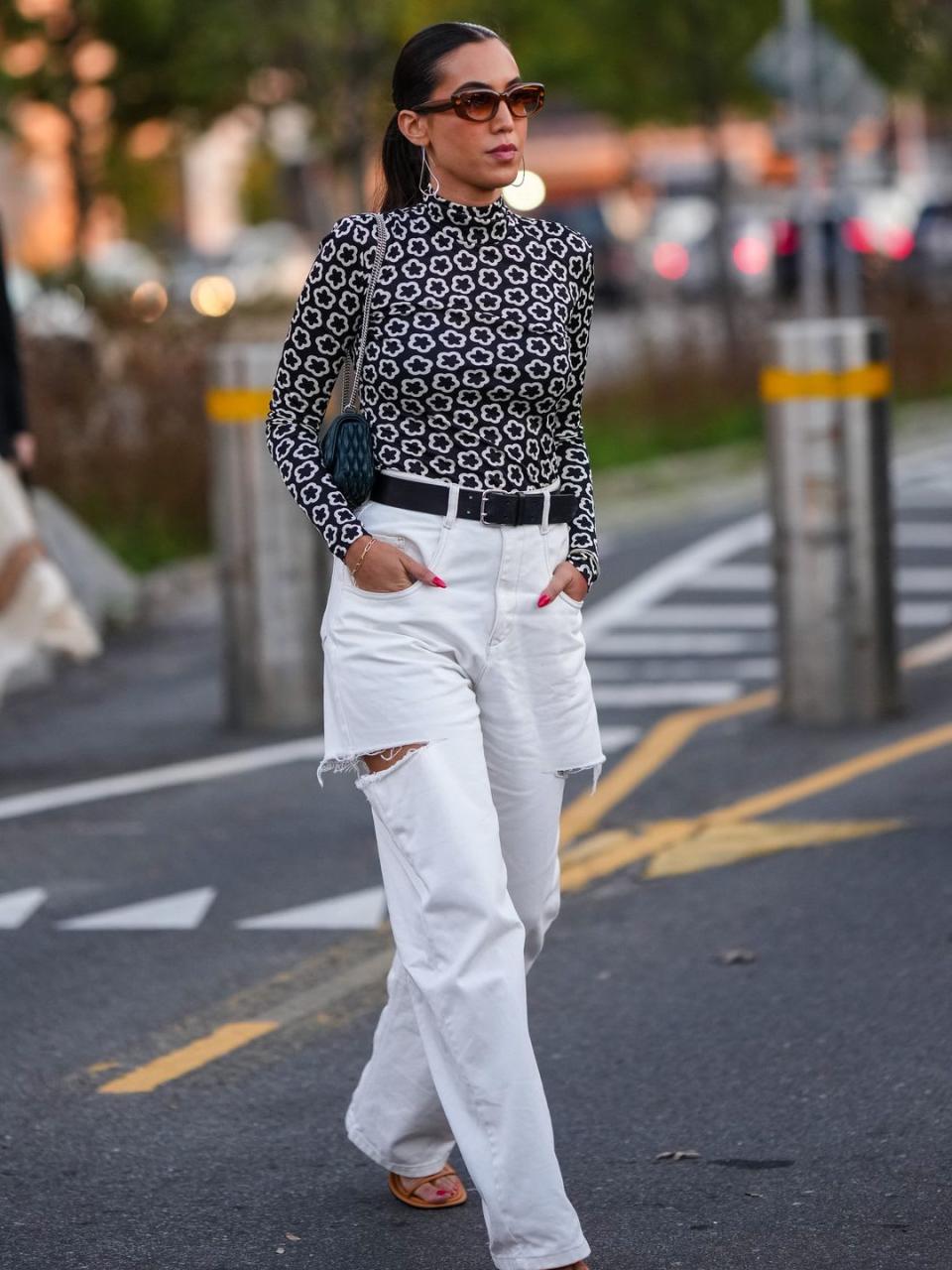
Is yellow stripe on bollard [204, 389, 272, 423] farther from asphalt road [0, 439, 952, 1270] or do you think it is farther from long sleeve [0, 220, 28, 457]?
asphalt road [0, 439, 952, 1270]

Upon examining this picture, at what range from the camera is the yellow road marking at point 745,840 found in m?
6.88

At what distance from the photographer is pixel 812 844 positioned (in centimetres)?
700

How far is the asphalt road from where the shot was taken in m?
4.27

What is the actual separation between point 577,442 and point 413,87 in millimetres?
647

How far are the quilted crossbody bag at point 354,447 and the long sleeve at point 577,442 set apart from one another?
34 centimetres

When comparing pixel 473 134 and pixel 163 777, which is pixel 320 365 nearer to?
pixel 473 134

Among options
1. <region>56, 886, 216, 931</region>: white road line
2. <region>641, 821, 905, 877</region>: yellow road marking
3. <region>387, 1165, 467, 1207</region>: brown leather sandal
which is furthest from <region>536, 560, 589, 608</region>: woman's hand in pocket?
<region>641, 821, 905, 877</region>: yellow road marking

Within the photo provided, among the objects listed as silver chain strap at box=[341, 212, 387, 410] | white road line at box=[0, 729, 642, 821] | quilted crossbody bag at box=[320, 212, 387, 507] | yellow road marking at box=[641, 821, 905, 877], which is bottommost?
yellow road marking at box=[641, 821, 905, 877]

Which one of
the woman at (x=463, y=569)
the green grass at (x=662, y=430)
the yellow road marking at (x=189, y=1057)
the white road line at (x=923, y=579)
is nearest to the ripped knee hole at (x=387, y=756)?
the woman at (x=463, y=569)

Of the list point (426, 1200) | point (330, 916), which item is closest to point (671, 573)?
point (330, 916)

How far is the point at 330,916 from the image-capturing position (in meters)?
6.43

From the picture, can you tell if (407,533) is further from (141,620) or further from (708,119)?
(708,119)

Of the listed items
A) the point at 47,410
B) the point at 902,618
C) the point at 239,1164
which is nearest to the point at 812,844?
the point at 239,1164

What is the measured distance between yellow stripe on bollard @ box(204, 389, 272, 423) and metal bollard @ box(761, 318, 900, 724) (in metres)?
1.82
